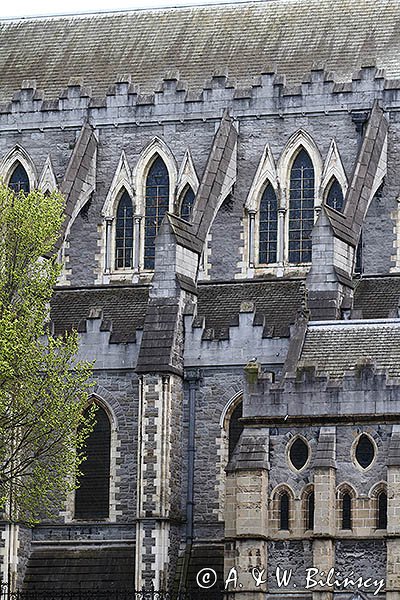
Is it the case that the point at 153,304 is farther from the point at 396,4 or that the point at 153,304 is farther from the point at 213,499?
the point at 396,4

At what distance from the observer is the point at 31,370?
Answer: 59.7m

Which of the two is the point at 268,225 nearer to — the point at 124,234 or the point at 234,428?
the point at 124,234

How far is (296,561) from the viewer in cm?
5762

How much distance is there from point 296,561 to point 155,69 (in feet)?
82.5

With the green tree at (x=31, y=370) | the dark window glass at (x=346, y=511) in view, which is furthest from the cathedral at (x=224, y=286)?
the green tree at (x=31, y=370)

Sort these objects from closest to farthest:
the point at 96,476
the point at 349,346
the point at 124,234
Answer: the point at 349,346 → the point at 96,476 → the point at 124,234

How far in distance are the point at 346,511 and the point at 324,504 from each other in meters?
0.66

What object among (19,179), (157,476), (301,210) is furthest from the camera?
(19,179)

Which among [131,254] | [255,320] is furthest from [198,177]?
[255,320]

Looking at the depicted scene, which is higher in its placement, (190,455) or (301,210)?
(301,210)

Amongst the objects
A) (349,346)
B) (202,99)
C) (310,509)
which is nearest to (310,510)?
(310,509)

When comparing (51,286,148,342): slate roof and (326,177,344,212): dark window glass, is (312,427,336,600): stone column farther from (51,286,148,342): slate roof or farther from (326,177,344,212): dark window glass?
(326,177,344,212): dark window glass

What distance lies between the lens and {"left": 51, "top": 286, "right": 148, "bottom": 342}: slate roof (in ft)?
228
